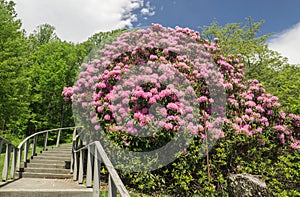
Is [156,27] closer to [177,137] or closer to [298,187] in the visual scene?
[177,137]

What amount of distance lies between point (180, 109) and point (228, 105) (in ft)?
6.81

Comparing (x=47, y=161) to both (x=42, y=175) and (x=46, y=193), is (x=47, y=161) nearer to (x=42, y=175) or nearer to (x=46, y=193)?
(x=42, y=175)

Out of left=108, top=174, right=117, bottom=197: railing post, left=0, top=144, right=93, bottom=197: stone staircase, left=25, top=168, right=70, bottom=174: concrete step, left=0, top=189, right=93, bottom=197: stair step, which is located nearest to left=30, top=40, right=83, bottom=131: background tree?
left=0, top=144, right=93, bottom=197: stone staircase

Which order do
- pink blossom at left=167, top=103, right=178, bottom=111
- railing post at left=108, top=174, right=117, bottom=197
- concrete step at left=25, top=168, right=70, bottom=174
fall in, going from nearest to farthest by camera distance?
railing post at left=108, top=174, right=117, bottom=197, pink blossom at left=167, top=103, right=178, bottom=111, concrete step at left=25, top=168, right=70, bottom=174

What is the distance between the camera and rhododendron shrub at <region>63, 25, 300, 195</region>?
5828mm

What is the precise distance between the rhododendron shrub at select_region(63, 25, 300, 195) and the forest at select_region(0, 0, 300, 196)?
0.04m

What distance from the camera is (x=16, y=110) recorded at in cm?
1535

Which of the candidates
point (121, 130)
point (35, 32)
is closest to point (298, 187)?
Result: point (121, 130)

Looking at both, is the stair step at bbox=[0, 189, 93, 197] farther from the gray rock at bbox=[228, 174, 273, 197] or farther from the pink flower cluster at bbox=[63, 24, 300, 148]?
the gray rock at bbox=[228, 174, 273, 197]

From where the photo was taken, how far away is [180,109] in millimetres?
5918

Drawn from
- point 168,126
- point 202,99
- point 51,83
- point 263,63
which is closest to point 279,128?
point 202,99

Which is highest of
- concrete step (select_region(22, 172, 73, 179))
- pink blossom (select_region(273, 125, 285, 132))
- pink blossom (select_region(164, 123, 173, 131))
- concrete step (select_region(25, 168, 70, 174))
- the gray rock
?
pink blossom (select_region(164, 123, 173, 131))

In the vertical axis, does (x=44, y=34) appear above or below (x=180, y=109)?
above

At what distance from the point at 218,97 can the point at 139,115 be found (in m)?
2.72
